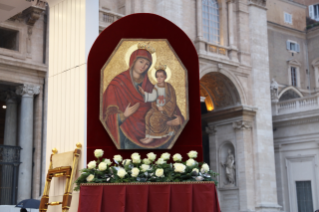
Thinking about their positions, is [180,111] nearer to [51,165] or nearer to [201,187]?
[201,187]

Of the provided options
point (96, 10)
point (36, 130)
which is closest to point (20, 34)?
point (36, 130)

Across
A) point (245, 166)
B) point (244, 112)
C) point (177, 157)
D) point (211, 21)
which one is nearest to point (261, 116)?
point (244, 112)

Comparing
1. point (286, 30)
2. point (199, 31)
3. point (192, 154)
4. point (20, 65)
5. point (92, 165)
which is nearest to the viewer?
point (92, 165)

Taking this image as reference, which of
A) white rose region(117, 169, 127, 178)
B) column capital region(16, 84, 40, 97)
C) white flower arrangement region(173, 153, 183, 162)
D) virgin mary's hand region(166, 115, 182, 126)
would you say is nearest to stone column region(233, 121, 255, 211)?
column capital region(16, 84, 40, 97)

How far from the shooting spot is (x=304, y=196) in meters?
24.0

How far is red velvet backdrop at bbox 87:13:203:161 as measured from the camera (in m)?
7.02

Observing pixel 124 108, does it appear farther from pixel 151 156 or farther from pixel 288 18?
pixel 288 18

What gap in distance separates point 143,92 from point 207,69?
15.2 metres

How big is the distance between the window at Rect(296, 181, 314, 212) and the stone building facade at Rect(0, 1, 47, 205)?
1403 centimetres

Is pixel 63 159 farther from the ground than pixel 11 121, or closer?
closer

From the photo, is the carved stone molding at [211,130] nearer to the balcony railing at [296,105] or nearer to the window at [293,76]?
the balcony railing at [296,105]

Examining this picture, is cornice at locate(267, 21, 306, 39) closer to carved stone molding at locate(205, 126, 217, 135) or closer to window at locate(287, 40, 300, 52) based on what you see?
window at locate(287, 40, 300, 52)

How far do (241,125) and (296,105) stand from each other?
4044 millimetres

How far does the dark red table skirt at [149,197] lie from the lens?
632 cm
